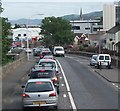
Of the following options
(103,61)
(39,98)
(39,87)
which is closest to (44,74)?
(39,87)

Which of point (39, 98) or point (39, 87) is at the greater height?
point (39, 87)

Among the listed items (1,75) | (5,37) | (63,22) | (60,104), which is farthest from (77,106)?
(63,22)

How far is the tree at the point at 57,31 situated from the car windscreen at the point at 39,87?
447 feet

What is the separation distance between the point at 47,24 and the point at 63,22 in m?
5.77

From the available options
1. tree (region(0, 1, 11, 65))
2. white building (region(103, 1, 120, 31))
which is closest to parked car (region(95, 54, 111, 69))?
tree (region(0, 1, 11, 65))

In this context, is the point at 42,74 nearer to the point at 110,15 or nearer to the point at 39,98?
the point at 39,98

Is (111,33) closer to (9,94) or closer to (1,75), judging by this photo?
(1,75)

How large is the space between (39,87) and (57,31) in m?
143

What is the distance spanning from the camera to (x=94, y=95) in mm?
25188

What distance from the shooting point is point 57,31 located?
161375 millimetres

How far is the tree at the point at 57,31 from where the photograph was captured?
513ft

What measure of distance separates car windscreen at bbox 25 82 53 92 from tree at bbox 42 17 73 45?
136101 millimetres

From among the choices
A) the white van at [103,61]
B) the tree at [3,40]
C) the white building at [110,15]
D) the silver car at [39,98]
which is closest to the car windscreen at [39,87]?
the silver car at [39,98]

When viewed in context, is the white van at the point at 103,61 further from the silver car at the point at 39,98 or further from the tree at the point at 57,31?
the tree at the point at 57,31
